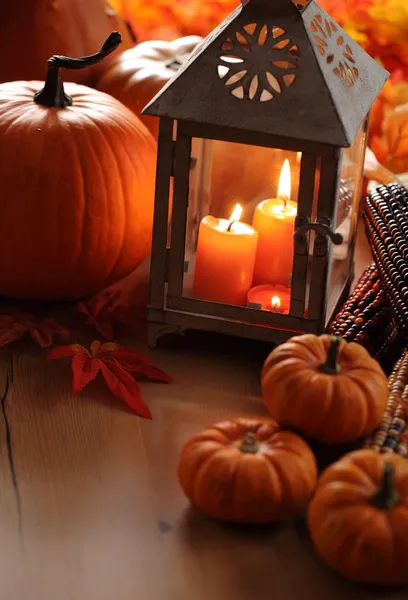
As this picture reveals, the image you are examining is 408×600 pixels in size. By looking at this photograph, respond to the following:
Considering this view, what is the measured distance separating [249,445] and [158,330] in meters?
0.33

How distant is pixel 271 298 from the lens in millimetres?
1127

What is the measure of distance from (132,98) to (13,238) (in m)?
0.40

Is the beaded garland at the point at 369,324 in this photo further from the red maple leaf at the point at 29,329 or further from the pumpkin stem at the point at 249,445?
the red maple leaf at the point at 29,329

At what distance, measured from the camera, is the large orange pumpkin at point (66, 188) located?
3.82 feet

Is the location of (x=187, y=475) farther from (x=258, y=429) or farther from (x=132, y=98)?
(x=132, y=98)

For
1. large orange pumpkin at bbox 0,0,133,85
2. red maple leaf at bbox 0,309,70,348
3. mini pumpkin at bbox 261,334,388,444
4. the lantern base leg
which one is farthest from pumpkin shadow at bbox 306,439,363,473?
large orange pumpkin at bbox 0,0,133,85

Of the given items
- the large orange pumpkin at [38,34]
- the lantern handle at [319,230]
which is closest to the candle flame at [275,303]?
the lantern handle at [319,230]

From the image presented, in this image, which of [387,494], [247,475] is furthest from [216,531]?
[387,494]

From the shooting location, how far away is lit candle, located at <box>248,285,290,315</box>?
3.67ft

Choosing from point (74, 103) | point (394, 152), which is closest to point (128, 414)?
point (74, 103)

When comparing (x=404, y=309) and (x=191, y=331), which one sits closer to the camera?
(x=404, y=309)

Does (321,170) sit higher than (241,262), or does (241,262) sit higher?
(321,170)

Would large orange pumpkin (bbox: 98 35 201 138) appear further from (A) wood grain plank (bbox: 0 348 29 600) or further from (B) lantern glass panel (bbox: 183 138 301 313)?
(A) wood grain plank (bbox: 0 348 29 600)

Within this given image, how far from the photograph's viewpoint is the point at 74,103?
1243 millimetres
